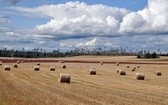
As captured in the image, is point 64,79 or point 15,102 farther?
point 64,79

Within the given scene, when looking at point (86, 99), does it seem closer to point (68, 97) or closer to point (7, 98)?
point (68, 97)

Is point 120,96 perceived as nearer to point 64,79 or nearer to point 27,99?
point 27,99

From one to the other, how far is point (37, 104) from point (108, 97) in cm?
423

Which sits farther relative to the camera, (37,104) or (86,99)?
(86,99)

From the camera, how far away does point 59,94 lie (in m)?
22.5

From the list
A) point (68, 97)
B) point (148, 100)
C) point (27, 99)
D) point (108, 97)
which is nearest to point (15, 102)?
point (27, 99)

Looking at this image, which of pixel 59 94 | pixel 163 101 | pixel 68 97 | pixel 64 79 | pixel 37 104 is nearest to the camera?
pixel 37 104

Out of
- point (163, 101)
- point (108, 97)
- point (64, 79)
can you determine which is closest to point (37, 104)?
point (108, 97)

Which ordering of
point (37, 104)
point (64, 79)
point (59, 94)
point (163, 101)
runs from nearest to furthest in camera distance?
point (37, 104)
point (163, 101)
point (59, 94)
point (64, 79)

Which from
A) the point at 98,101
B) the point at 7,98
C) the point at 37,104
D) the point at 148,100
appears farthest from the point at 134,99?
the point at 7,98

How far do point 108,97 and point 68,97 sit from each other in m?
2.04

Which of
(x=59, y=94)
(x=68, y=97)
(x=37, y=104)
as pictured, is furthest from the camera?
(x=59, y=94)

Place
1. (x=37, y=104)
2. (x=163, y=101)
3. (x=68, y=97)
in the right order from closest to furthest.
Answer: (x=37, y=104) < (x=163, y=101) < (x=68, y=97)

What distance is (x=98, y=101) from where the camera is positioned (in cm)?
1945
